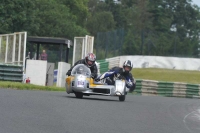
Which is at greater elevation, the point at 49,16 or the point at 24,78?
the point at 49,16

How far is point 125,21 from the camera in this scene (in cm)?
10250

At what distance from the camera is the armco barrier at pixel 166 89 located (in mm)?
31062

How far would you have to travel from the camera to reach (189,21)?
93.9m

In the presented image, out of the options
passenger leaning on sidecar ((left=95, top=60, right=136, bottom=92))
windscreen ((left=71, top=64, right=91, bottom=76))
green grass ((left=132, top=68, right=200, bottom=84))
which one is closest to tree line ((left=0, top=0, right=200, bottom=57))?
green grass ((left=132, top=68, right=200, bottom=84))

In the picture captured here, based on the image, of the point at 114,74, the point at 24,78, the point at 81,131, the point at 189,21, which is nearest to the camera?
the point at 81,131

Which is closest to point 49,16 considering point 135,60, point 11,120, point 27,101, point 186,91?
point 135,60

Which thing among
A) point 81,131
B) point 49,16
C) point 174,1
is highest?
point 174,1

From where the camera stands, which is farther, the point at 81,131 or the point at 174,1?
the point at 174,1

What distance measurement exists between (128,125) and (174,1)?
86486 mm

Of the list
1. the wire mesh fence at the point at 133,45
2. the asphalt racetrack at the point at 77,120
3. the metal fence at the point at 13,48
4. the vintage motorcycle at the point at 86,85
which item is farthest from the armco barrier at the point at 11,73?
the wire mesh fence at the point at 133,45

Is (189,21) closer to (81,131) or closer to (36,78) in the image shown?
(36,78)

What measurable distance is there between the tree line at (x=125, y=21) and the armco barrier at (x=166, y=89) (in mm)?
14830

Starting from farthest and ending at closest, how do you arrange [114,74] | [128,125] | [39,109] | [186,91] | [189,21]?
[189,21]
[186,91]
[114,74]
[39,109]
[128,125]

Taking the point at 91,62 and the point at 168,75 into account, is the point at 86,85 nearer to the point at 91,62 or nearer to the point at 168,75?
the point at 91,62
